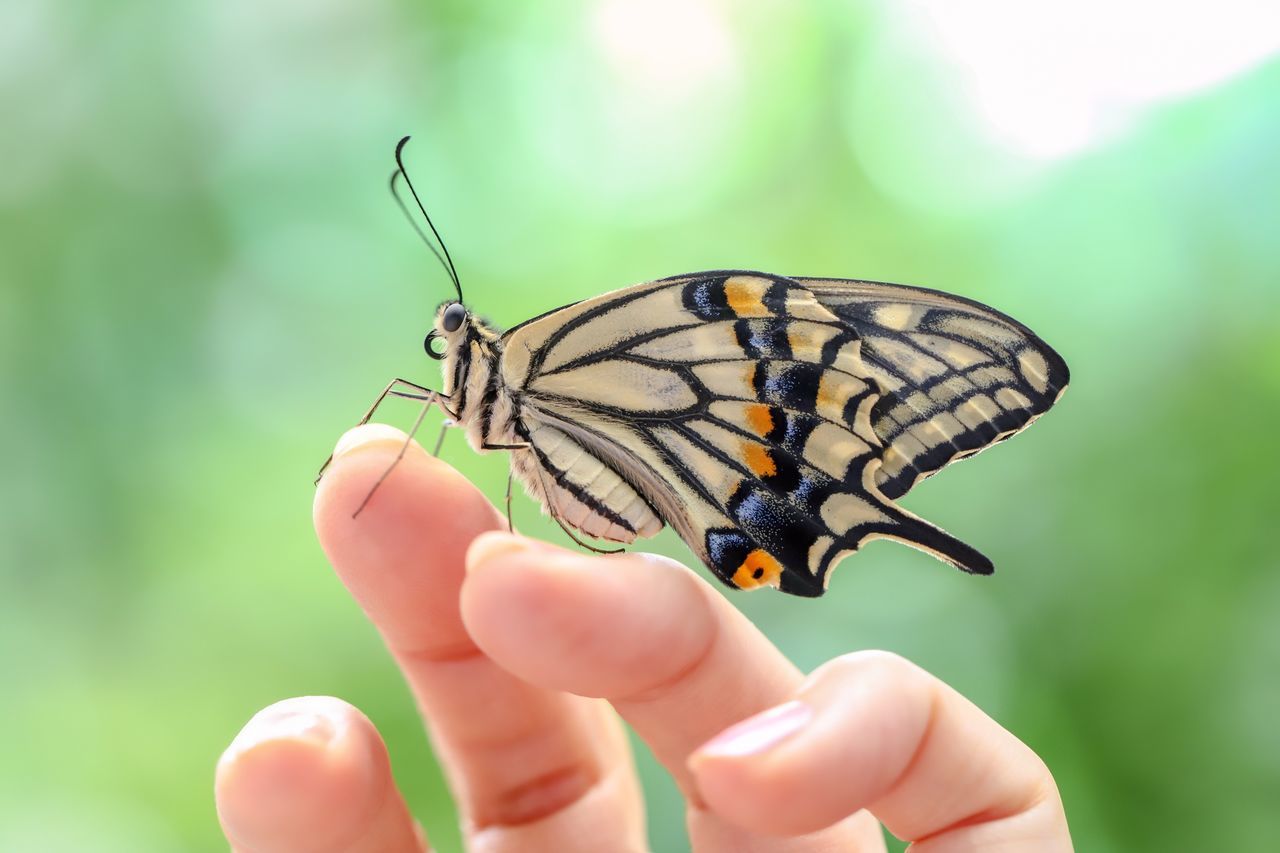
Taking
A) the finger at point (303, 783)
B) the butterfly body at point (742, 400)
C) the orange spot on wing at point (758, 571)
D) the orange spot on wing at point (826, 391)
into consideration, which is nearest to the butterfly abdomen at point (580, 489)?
the butterfly body at point (742, 400)

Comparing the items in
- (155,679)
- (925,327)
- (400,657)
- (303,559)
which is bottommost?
(400,657)

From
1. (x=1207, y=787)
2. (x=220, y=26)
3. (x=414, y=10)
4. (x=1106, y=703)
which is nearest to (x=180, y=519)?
(x=220, y=26)

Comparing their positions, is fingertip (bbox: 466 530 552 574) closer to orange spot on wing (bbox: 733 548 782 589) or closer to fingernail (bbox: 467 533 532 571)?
fingernail (bbox: 467 533 532 571)

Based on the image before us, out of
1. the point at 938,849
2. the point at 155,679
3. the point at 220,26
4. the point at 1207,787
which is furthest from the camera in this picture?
the point at 220,26

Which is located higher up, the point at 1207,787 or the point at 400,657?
the point at 400,657

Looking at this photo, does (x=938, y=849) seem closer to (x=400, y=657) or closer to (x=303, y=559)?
(x=400, y=657)

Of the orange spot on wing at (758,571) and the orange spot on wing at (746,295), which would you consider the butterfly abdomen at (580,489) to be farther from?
the orange spot on wing at (746,295)

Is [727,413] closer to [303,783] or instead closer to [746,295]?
[746,295]
